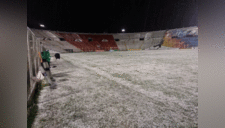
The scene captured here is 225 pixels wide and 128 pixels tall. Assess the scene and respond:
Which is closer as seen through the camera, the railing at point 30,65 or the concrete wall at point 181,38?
the railing at point 30,65

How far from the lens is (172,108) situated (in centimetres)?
110

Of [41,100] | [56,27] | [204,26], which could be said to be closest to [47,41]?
[56,27]

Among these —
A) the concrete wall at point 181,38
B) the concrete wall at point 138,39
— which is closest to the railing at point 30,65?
the concrete wall at point 138,39

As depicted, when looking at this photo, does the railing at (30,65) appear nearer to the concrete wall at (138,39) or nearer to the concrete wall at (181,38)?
the concrete wall at (138,39)

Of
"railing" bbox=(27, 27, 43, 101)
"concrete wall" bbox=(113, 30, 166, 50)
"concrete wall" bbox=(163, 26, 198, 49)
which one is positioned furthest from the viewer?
"concrete wall" bbox=(113, 30, 166, 50)

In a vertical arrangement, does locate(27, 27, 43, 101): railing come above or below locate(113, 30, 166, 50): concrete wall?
below

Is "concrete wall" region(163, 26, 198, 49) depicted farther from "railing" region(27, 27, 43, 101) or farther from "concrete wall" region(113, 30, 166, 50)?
"railing" region(27, 27, 43, 101)

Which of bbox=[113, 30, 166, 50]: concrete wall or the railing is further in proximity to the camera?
bbox=[113, 30, 166, 50]: concrete wall

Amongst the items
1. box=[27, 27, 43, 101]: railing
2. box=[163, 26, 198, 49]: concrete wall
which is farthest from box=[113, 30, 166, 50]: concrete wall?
box=[27, 27, 43, 101]: railing

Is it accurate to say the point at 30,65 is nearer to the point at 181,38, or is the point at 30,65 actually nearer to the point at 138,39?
the point at 138,39

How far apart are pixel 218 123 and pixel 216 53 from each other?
375 millimetres

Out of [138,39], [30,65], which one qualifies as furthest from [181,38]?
[30,65]

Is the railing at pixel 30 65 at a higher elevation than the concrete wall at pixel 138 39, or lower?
lower

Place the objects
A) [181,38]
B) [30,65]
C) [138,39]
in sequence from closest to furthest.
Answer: [30,65]
[181,38]
[138,39]
